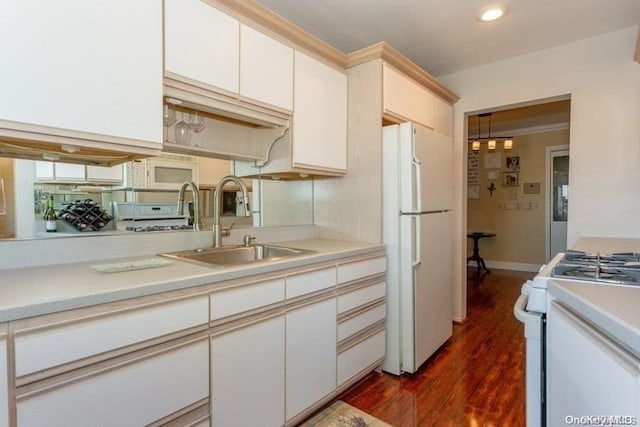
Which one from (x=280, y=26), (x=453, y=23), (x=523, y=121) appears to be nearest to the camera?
(x=280, y=26)

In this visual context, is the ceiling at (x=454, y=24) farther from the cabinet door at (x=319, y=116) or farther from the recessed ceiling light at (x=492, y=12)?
the cabinet door at (x=319, y=116)

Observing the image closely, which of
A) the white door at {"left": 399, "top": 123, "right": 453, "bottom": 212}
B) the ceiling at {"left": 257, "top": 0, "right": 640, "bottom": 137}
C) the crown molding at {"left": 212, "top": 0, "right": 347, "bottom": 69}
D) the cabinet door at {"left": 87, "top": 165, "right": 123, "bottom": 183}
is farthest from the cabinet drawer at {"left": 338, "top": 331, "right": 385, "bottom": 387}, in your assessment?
the ceiling at {"left": 257, "top": 0, "right": 640, "bottom": 137}

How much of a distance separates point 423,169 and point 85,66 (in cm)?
195

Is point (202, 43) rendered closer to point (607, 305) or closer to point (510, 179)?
point (607, 305)

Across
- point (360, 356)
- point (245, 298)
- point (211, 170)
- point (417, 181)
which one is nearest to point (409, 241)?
point (417, 181)

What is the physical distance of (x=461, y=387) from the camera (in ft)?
6.99

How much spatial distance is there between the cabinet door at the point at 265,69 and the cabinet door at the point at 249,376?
1.20m

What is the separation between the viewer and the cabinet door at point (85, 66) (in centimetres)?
111

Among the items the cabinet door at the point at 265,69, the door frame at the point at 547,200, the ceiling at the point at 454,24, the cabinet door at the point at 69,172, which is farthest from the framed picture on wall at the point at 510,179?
the cabinet door at the point at 69,172

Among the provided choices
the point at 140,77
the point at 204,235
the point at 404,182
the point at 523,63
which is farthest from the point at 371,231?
the point at 523,63

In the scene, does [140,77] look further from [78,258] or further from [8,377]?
[8,377]

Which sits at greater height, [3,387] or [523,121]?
[523,121]

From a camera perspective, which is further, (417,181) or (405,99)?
(405,99)

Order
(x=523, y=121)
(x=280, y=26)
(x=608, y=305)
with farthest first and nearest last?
(x=523, y=121), (x=280, y=26), (x=608, y=305)
